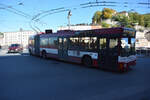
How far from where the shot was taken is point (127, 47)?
7.27m

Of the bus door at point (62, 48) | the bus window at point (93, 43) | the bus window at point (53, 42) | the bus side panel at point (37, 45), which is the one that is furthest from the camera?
the bus side panel at point (37, 45)

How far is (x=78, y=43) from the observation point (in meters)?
9.46

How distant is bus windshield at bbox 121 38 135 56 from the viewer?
23.0 feet

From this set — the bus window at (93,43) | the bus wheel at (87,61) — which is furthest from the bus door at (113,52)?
the bus wheel at (87,61)

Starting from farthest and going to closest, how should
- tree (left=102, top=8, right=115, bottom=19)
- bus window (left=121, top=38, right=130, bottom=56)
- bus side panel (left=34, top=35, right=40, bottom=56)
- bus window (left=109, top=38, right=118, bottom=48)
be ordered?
tree (left=102, top=8, right=115, bottom=19)
bus side panel (left=34, top=35, right=40, bottom=56)
bus window (left=109, top=38, right=118, bottom=48)
bus window (left=121, top=38, right=130, bottom=56)

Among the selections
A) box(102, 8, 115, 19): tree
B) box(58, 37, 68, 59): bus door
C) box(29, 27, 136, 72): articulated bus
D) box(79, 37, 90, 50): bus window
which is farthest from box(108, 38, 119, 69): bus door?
box(102, 8, 115, 19): tree

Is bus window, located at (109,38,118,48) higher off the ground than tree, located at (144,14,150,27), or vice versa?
tree, located at (144,14,150,27)

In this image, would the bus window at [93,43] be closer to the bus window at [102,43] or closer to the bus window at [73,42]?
the bus window at [102,43]

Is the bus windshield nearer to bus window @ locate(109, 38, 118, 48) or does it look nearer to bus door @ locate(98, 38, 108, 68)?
bus window @ locate(109, 38, 118, 48)

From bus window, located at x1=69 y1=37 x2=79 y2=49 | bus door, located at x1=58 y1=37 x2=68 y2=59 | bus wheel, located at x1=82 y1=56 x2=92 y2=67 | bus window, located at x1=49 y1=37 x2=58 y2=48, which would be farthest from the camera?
bus window, located at x1=49 y1=37 x2=58 y2=48

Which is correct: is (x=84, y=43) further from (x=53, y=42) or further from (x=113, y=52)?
(x=53, y=42)

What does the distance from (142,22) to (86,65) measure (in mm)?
69349

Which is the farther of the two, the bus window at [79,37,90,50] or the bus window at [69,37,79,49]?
the bus window at [69,37,79,49]

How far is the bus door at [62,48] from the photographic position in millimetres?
10578
